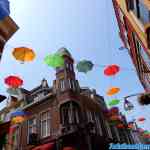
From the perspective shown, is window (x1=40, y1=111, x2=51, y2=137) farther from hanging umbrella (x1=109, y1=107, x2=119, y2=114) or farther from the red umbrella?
the red umbrella

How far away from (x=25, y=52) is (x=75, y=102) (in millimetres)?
10338

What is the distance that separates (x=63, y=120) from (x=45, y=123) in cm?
239

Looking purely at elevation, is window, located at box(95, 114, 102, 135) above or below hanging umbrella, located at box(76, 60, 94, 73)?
below

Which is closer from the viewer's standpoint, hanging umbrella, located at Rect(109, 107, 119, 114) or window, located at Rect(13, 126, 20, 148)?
window, located at Rect(13, 126, 20, 148)

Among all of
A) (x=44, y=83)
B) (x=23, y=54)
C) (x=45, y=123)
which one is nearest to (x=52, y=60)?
(x=23, y=54)

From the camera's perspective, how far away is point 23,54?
1092 centimetres

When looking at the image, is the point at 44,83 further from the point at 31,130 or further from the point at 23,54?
the point at 23,54

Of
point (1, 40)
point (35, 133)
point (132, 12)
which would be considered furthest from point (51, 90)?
point (132, 12)

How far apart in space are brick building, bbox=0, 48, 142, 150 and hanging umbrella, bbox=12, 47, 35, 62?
A: 345 inches

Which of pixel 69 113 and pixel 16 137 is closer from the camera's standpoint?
pixel 69 113

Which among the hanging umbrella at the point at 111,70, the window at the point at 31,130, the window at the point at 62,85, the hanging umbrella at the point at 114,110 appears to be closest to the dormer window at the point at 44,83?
the window at the point at 62,85

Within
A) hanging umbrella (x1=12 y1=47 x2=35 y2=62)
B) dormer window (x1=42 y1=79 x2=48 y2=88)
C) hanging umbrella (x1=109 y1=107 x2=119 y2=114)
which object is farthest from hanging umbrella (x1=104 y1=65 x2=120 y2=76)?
dormer window (x1=42 y1=79 x2=48 y2=88)

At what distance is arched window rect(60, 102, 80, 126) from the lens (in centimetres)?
1925

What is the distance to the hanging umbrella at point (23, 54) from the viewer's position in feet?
35.5
